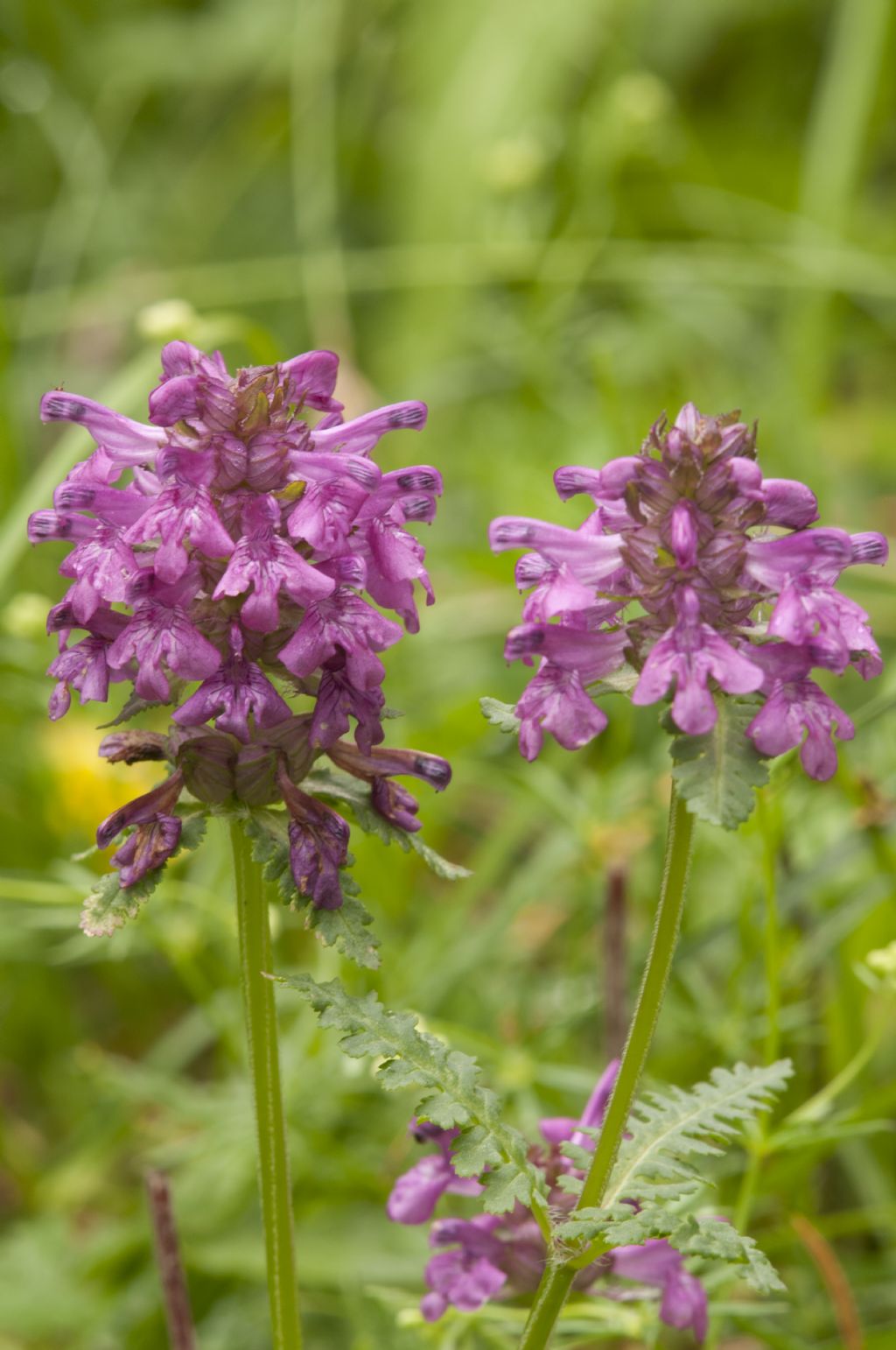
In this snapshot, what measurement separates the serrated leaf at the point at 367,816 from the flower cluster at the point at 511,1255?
292 millimetres

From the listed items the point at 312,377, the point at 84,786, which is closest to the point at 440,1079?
the point at 312,377

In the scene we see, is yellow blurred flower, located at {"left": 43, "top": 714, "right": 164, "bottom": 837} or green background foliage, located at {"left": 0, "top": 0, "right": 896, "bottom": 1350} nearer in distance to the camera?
green background foliage, located at {"left": 0, "top": 0, "right": 896, "bottom": 1350}

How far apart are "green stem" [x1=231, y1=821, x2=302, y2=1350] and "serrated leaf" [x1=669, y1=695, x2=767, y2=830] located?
411 mm

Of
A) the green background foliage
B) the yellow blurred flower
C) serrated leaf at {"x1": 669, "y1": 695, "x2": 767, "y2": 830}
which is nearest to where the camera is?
serrated leaf at {"x1": 669, "y1": 695, "x2": 767, "y2": 830}

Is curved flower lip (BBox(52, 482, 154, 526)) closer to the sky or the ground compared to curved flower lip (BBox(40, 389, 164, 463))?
closer to the ground

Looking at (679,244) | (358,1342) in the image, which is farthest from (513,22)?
(358,1342)

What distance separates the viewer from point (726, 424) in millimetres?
1199

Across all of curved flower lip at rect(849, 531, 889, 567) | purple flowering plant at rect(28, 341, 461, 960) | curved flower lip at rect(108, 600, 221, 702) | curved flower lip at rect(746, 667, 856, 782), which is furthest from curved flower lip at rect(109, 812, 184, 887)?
A: curved flower lip at rect(849, 531, 889, 567)

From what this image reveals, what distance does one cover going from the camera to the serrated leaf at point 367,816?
1.24 metres

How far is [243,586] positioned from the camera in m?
1.12

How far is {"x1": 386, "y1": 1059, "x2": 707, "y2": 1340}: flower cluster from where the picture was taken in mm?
1395

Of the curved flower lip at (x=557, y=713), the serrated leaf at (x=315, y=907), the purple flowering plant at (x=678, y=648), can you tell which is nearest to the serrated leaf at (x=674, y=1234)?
the purple flowering plant at (x=678, y=648)

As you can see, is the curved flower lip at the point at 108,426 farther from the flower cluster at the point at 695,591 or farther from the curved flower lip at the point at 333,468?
the flower cluster at the point at 695,591

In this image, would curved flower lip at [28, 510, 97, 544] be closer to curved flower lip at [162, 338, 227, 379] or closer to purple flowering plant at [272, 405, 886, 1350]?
curved flower lip at [162, 338, 227, 379]
